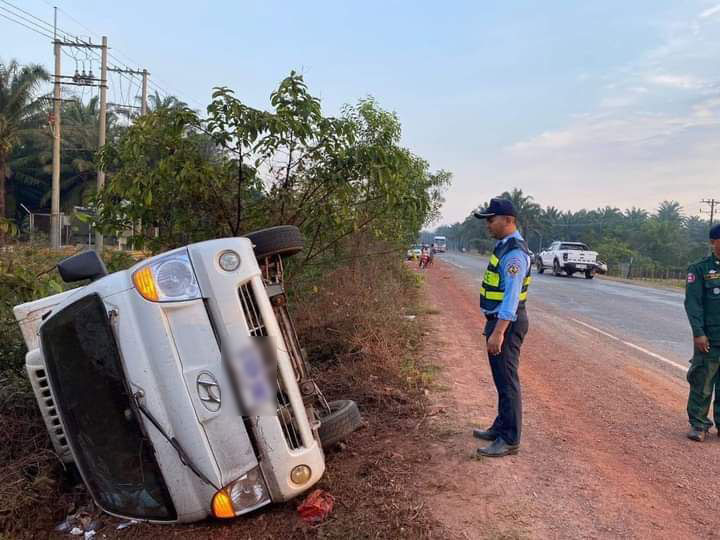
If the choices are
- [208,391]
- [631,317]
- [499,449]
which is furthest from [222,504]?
[631,317]

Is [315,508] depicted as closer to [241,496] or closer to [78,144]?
[241,496]

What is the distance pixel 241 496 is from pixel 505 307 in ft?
6.73

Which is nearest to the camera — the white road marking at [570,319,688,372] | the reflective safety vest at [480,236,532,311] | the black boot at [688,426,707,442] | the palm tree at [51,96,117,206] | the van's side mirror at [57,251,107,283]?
the van's side mirror at [57,251,107,283]

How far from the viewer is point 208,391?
2643mm

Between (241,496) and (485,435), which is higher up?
(241,496)

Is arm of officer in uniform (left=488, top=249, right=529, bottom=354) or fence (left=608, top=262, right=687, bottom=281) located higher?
arm of officer in uniform (left=488, top=249, right=529, bottom=354)

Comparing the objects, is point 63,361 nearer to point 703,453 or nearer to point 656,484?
point 656,484

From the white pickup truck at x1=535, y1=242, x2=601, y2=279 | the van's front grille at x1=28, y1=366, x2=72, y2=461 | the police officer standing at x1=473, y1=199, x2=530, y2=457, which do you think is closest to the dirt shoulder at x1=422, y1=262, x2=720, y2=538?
the police officer standing at x1=473, y1=199, x2=530, y2=457

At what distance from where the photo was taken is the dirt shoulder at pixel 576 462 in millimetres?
3080

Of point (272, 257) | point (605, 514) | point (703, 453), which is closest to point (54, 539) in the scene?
point (272, 257)

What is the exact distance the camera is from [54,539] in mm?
3139

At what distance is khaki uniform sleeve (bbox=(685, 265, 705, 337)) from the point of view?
445 centimetres

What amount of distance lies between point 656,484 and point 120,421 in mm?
3280

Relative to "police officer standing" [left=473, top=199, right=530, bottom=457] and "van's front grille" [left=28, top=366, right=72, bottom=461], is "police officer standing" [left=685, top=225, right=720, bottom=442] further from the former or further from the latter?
"van's front grille" [left=28, top=366, right=72, bottom=461]
